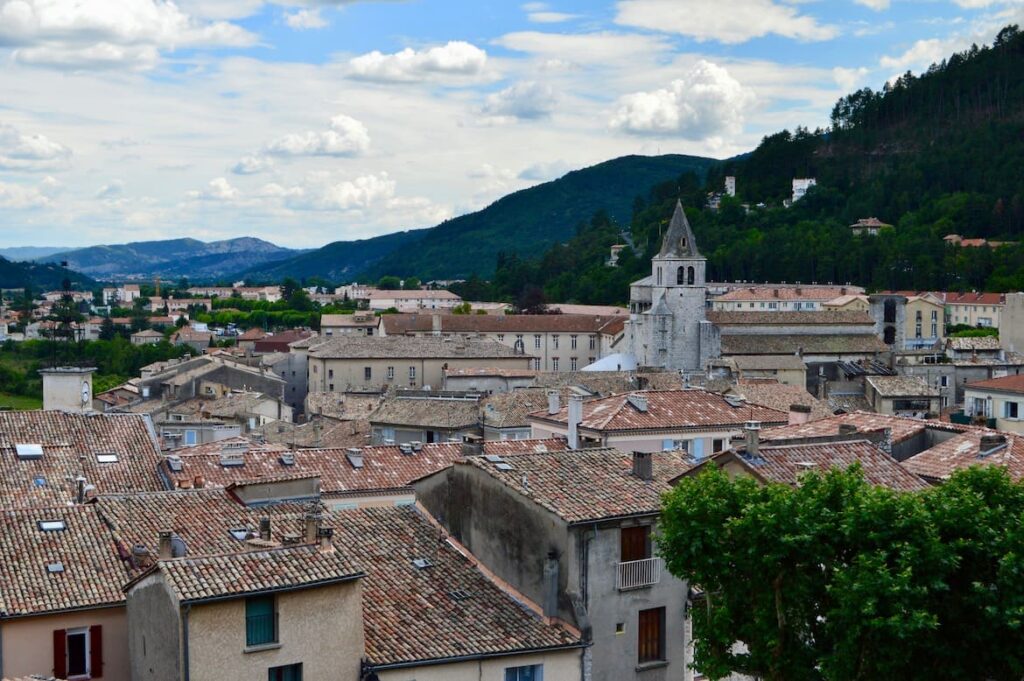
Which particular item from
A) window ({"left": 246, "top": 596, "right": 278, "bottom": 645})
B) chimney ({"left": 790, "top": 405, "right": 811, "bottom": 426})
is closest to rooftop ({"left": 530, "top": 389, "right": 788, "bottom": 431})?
chimney ({"left": 790, "top": 405, "right": 811, "bottom": 426})

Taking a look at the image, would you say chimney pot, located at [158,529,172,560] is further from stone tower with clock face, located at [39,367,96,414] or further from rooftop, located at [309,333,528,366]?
rooftop, located at [309,333,528,366]

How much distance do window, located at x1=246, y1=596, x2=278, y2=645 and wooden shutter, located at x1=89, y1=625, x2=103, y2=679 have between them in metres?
3.73

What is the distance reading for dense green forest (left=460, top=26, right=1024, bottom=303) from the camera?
Answer: 485 ft

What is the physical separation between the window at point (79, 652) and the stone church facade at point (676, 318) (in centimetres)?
7580

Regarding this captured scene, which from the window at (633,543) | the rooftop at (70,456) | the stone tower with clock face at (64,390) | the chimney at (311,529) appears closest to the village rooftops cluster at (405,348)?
the stone tower with clock face at (64,390)

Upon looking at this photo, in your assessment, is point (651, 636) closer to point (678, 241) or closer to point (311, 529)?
point (311, 529)

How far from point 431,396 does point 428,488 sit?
4209 cm

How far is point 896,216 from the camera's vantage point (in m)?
175

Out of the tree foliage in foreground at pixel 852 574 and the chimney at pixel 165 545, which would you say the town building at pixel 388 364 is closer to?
the chimney at pixel 165 545

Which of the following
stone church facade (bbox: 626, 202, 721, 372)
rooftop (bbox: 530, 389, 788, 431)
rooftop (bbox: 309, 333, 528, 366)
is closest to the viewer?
rooftop (bbox: 530, 389, 788, 431)

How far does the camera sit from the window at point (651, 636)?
63.9 ft

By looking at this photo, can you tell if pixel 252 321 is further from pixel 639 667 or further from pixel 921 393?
pixel 639 667

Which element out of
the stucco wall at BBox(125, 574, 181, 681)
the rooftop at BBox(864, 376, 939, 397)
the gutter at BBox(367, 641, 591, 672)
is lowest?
the rooftop at BBox(864, 376, 939, 397)

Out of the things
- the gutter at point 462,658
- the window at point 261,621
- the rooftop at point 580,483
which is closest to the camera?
the window at point 261,621
